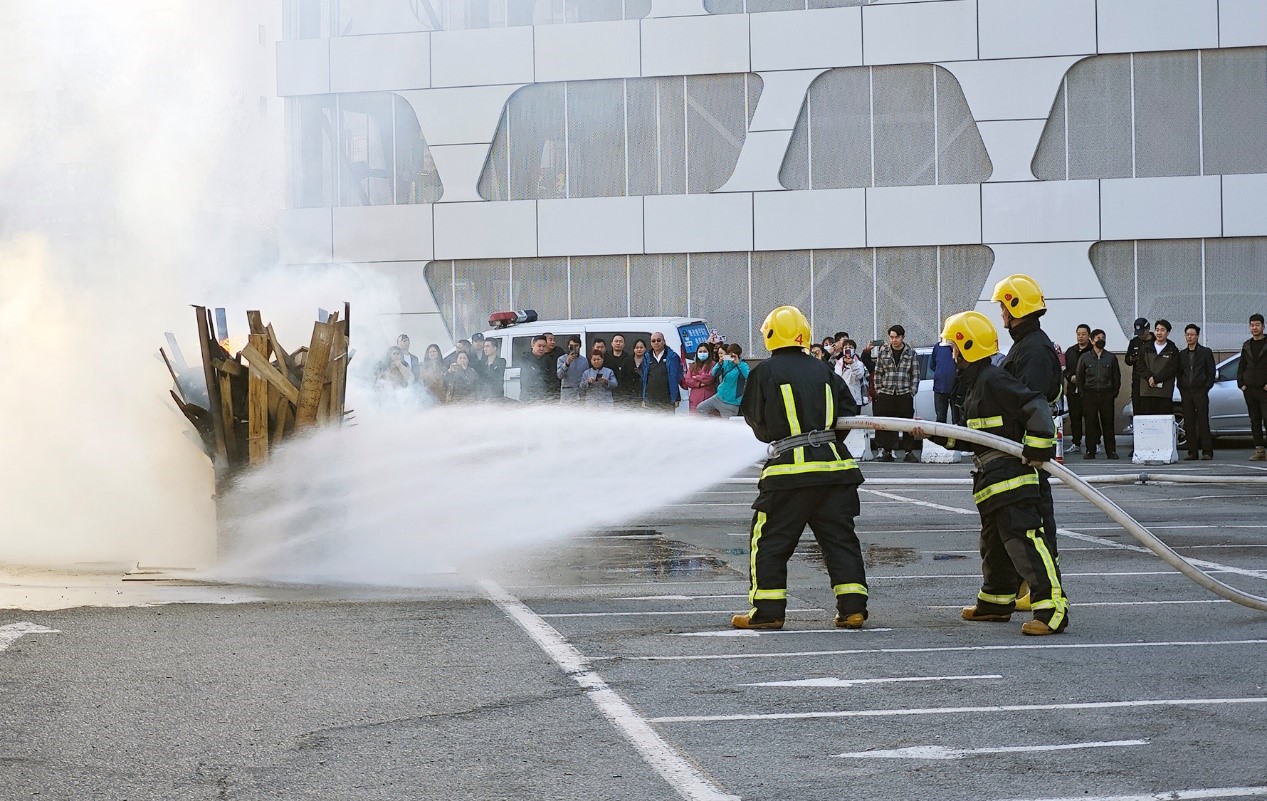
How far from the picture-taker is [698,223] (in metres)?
26.6

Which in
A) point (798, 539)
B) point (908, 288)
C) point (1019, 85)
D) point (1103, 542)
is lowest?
point (1103, 542)

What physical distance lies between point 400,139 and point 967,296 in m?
10.4

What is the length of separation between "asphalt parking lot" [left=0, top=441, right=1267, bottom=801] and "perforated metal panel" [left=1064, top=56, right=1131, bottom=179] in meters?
17.0

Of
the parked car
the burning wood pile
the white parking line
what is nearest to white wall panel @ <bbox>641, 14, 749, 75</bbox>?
the parked car

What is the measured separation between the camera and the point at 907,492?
15.8 m

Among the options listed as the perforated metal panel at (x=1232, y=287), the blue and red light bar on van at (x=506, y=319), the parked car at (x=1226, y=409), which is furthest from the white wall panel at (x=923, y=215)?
the blue and red light bar on van at (x=506, y=319)

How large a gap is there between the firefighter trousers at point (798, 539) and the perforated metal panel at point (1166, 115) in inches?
778

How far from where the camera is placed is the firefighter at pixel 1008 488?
7551 mm

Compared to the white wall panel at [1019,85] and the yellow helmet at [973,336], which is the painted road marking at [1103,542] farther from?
the white wall panel at [1019,85]

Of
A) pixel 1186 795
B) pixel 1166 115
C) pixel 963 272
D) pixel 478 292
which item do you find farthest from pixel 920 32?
pixel 1186 795

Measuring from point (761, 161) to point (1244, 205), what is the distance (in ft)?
26.0

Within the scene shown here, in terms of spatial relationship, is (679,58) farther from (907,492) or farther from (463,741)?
(463,741)

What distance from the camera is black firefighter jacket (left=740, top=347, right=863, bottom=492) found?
7668mm

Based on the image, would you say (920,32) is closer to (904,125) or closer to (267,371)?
(904,125)
